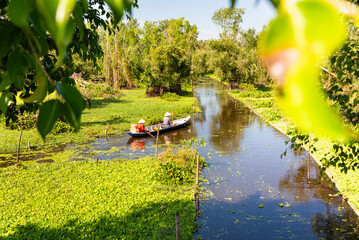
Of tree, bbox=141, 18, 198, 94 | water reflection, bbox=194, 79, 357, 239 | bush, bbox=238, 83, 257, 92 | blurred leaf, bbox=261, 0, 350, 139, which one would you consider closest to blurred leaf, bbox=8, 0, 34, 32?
blurred leaf, bbox=261, 0, 350, 139

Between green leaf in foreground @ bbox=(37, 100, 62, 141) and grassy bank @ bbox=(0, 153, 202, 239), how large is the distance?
19.0 ft

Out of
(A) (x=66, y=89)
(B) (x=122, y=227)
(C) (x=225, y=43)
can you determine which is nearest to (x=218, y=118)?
(B) (x=122, y=227)

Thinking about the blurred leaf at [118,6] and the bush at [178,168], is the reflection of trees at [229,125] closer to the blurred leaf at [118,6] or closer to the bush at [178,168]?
the bush at [178,168]

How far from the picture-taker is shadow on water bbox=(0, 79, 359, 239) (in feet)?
21.2

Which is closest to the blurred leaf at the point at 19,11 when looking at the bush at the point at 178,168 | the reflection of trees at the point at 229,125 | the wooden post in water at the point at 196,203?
the wooden post in water at the point at 196,203

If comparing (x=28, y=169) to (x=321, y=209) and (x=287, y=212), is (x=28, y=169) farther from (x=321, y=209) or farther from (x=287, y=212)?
(x=321, y=209)

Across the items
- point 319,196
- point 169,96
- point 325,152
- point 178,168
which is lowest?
point 319,196

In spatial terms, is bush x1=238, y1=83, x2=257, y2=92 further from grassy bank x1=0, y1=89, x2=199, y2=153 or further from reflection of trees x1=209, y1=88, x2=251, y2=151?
grassy bank x1=0, y1=89, x2=199, y2=153

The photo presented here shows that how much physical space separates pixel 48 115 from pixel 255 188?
28.3 ft

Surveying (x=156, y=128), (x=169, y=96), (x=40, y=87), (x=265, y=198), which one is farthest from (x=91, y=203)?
(x=169, y=96)

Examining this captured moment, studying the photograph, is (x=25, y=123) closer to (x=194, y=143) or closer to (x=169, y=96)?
(x=194, y=143)

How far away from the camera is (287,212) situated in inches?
282

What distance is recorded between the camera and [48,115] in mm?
478

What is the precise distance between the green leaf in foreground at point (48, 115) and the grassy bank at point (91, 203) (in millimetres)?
5795
